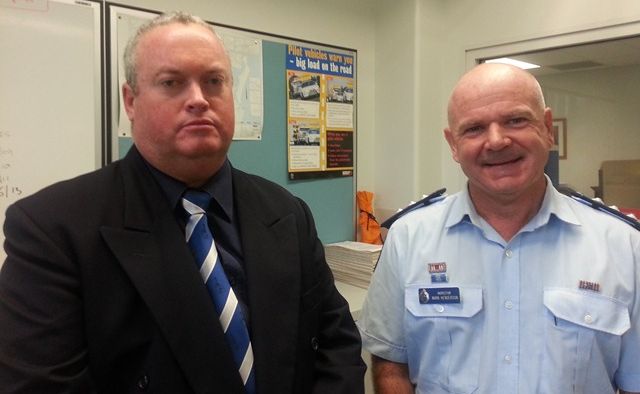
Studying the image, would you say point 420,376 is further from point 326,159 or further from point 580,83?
point 580,83

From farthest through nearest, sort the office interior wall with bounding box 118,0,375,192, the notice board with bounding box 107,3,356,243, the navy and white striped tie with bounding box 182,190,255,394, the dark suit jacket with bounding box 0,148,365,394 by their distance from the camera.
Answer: the office interior wall with bounding box 118,0,375,192 < the notice board with bounding box 107,3,356,243 < the navy and white striped tie with bounding box 182,190,255,394 < the dark suit jacket with bounding box 0,148,365,394

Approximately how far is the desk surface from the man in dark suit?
951 millimetres

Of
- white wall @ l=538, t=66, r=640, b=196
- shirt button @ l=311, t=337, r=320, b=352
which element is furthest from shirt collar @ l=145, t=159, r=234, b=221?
white wall @ l=538, t=66, r=640, b=196

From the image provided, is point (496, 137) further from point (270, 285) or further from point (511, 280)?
point (270, 285)

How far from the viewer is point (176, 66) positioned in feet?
3.39

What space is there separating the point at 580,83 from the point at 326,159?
1325 mm

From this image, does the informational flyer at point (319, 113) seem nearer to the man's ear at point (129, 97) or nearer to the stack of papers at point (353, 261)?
the stack of papers at point (353, 261)

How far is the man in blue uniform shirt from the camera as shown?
1.17m

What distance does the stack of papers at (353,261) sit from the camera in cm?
255

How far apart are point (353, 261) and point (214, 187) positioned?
1.58 metres

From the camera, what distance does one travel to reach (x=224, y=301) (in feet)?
3.39

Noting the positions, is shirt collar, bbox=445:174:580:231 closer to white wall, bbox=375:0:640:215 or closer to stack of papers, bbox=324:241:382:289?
stack of papers, bbox=324:241:382:289

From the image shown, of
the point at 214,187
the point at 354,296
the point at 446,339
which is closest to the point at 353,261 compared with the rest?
the point at 354,296

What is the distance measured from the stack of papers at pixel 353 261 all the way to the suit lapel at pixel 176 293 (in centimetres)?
161
